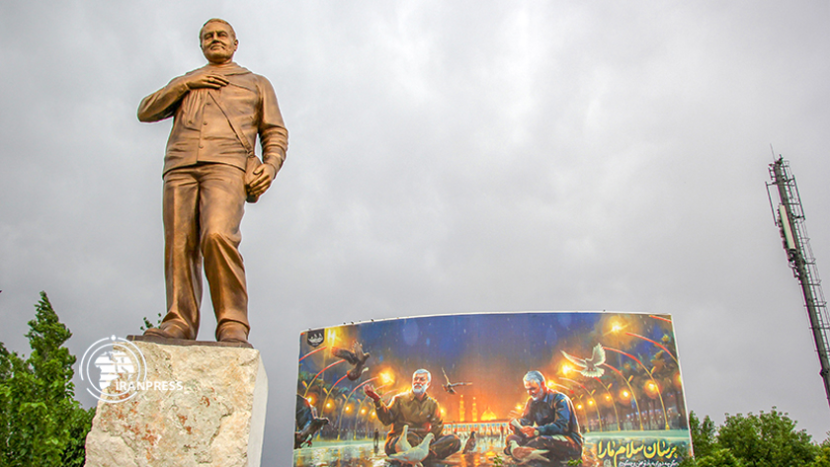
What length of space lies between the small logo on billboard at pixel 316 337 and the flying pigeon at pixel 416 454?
7884 millimetres

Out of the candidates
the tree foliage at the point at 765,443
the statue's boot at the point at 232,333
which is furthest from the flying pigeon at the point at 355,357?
the statue's boot at the point at 232,333

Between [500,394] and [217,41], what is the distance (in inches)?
1124

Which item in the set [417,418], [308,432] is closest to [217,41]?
[417,418]

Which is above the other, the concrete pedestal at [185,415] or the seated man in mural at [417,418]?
the seated man in mural at [417,418]

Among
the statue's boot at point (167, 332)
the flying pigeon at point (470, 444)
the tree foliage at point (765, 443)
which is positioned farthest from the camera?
the flying pigeon at point (470, 444)

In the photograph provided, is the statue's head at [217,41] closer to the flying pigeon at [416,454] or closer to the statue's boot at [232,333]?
the statue's boot at [232,333]

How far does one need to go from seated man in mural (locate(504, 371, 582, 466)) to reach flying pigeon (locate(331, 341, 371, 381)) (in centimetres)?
870

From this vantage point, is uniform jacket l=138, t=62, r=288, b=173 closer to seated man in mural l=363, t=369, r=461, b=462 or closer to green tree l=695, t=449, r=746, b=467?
green tree l=695, t=449, r=746, b=467

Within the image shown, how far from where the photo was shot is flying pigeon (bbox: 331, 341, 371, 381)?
33031mm

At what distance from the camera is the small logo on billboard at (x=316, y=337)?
113 feet

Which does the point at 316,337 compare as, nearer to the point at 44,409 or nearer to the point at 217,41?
the point at 44,409

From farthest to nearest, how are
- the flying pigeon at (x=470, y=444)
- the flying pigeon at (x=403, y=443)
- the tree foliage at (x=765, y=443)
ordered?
the flying pigeon at (x=403, y=443) < the flying pigeon at (x=470, y=444) < the tree foliage at (x=765, y=443)

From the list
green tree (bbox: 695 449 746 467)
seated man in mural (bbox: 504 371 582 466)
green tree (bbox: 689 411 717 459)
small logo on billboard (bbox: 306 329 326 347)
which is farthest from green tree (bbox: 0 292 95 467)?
green tree (bbox: 689 411 717 459)

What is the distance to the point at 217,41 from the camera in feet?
14.6
